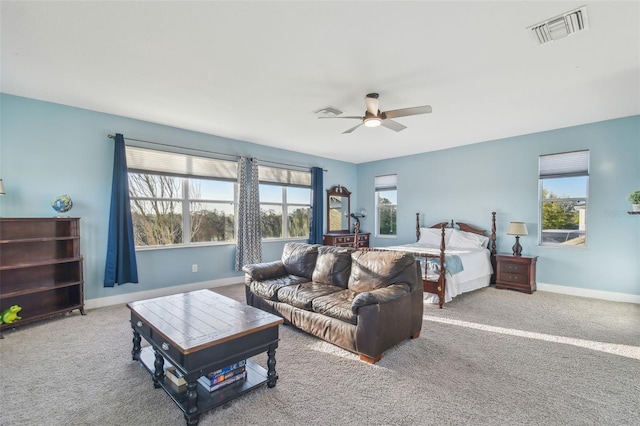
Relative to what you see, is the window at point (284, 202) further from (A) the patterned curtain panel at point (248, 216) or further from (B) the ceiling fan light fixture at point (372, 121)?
(B) the ceiling fan light fixture at point (372, 121)

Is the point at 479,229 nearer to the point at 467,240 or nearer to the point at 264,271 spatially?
the point at 467,240

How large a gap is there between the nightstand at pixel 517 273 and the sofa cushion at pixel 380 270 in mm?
2973

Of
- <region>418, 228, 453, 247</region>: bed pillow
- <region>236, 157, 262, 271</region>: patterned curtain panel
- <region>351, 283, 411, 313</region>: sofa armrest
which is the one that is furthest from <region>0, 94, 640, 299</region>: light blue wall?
<region>351, 283, 411, 313</region>: sofa armrest

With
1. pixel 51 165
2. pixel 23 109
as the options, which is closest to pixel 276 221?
pixel 51 165

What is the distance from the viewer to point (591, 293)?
467cm

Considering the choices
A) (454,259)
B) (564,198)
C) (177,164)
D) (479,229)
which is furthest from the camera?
(479,229)

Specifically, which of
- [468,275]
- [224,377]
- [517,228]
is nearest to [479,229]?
[517,228]

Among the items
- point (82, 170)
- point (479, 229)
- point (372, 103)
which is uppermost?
point (372, 103)

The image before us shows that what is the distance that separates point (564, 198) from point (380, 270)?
4.00m

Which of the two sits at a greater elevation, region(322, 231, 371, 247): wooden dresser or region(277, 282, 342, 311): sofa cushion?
region(322, 231, 371, 247): wooden dresser

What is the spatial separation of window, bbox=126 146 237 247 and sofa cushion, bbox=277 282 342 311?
2.48 metres

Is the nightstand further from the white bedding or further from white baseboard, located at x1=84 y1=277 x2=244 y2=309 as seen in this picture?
white baseboard, located at x1=84 y1=277 x2=244 y2=309

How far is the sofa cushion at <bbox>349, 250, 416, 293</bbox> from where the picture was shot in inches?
122

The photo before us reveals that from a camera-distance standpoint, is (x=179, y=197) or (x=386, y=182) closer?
(x=179, y=197)
